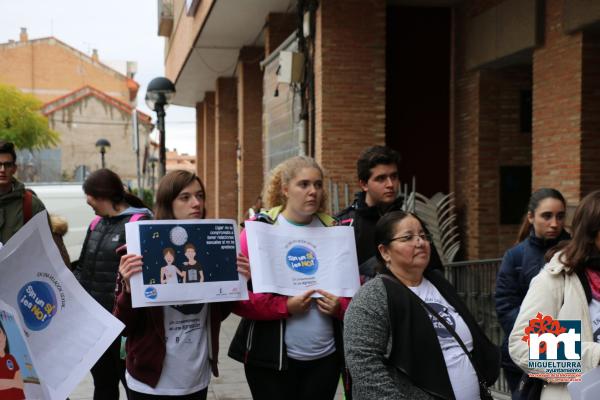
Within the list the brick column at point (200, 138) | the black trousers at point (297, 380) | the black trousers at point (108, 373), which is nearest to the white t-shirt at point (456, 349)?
the black trousers at point (297, 380)

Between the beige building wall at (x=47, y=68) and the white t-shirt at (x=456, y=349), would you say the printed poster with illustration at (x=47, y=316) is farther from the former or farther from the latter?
the beige building wall at (x=47, y=68)

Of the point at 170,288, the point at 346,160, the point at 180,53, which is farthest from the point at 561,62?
the point at 180,53

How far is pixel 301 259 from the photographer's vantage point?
Result: 3.76m

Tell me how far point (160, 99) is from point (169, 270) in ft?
31.9

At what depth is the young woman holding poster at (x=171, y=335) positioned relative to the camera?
356 centimetres

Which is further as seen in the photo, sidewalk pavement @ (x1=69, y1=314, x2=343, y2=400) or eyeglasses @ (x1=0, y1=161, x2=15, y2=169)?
sidewalk pavement @ (x1=69, y1=314, x2=343, y2=400)

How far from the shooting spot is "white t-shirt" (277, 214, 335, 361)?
374 centimetres

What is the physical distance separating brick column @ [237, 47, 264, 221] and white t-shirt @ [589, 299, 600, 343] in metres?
15.5

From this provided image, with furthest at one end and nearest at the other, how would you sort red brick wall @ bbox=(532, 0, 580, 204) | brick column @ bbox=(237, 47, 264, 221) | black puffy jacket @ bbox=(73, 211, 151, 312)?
brick column @ bbox=(237, 47, 264, 221) → red brick wall @ bbox=(532, 0, 580, 204) → black puffy jacket @ bbox=(73, 211, 151, 312)

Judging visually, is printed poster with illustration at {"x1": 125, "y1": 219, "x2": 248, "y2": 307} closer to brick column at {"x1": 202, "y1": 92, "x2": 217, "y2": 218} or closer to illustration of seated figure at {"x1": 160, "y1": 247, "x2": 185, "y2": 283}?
illustration of seated figure at {"x1": 160, "y1": 247, "x2": 185, "y2": 283}

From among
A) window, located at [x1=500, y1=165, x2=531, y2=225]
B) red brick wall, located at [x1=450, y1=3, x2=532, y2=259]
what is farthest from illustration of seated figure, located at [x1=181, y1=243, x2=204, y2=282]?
window, located at [x1=500, y1=165, x2=531, y2=225]

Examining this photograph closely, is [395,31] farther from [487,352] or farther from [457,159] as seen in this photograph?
[487,352]

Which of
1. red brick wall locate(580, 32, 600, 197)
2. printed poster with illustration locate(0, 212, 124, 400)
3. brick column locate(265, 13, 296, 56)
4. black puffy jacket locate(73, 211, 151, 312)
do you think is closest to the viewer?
printed poster with illustration locate(0, 212, 124, 400)

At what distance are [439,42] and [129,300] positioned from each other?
30.6 ft
